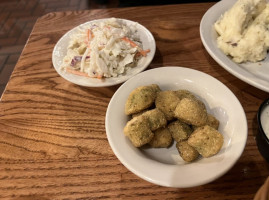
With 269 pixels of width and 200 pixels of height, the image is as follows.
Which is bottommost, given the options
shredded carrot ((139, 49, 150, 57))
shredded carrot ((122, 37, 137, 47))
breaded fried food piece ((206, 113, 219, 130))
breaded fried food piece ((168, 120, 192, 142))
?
breaded fried food piece ((168, 120, 192, 142))

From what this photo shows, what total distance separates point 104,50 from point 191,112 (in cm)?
60

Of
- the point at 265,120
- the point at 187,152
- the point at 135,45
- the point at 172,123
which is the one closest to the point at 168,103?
the point at 172,123

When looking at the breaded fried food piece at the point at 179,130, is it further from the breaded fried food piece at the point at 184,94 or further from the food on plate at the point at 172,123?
the breaded fried food piece at the point at 184,94

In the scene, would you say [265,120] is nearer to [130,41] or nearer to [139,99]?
[139,99]

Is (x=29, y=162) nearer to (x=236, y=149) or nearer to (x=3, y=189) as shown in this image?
(x=3, y=189)

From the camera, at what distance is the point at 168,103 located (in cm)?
87

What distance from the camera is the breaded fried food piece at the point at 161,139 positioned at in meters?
0.84

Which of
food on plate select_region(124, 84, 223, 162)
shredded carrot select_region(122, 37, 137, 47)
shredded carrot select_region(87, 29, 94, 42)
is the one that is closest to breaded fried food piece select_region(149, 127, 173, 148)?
food on plate select_region(124, 84, 223, 162)

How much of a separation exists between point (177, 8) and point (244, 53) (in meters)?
0.64

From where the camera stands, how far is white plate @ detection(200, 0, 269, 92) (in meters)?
1.02

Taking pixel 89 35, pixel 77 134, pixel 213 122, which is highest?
pixel 89 35

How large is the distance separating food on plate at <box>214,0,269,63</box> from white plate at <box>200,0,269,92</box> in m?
0.03

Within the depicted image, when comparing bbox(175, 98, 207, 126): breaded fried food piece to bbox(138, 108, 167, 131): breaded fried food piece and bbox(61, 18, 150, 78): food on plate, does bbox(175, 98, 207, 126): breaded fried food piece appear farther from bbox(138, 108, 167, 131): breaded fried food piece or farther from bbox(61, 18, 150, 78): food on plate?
bbox(61, 18, 150, 78): food on plate

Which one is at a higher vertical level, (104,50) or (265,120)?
(104,50)
